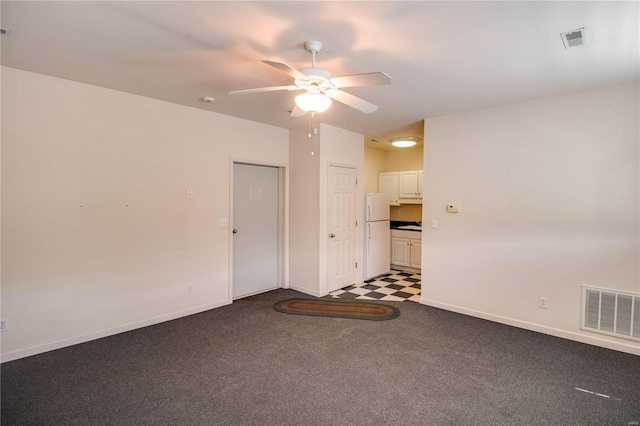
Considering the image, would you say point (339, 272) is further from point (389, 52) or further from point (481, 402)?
point (389, 52)

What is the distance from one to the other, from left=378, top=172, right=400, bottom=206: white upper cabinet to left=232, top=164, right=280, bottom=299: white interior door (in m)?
2.73

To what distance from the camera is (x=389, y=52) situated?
2.38 metres

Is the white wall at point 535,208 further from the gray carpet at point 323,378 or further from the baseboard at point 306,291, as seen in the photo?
the baseboard at point 306,291

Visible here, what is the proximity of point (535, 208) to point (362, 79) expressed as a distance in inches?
107

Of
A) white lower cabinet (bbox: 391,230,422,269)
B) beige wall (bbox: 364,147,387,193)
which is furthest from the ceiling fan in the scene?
beige wall (bbox: 364,147,387,193)

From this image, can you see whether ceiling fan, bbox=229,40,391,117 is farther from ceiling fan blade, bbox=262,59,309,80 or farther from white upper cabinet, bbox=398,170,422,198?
white upper cabinet, bbox=398,170,422,198

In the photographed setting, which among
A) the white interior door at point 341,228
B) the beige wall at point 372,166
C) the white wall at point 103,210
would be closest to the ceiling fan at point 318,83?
the white wall at point 103,210

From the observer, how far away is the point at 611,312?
9.97 ft

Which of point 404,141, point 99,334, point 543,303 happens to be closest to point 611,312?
point 543,303

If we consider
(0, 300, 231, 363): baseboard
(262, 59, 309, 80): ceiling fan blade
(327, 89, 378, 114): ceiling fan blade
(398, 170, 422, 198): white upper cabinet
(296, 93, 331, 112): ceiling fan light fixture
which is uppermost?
(262, 59, 309, 80): ceiling fan blade

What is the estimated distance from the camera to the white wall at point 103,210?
2775 millimetres

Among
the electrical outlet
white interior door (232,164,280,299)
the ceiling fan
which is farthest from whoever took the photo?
white interior door (232,164,280,299)

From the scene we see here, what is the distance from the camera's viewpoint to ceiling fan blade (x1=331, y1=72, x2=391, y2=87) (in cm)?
195

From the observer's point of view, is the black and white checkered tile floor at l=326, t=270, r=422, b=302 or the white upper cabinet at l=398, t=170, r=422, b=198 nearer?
the black and white checkered tile floor at l=326, t=270, r=422, b=302
